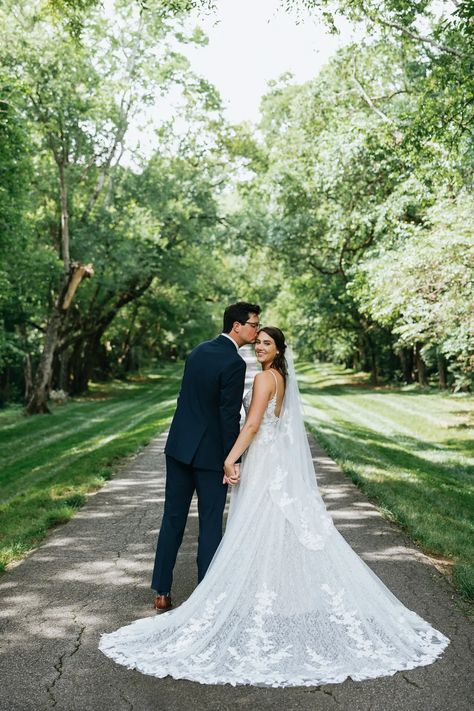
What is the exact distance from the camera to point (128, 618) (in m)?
4.64

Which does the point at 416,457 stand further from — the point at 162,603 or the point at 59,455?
the point at 162,603

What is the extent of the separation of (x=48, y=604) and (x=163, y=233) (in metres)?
27.3

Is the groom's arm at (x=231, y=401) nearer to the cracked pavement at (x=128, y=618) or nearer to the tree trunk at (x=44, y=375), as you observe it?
the cracked pavement at (x=128, y=618)

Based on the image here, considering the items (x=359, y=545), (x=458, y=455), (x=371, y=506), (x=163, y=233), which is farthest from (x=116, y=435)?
(x=163, y=233)

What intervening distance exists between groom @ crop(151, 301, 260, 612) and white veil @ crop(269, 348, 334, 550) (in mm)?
343

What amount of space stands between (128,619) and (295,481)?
1577 millimetres

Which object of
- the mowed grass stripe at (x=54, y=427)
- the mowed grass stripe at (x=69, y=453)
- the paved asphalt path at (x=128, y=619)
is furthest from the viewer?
the mowed grass stripe at (x=54, y=427)

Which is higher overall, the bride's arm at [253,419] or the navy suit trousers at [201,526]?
the bride's arm at [253,419]

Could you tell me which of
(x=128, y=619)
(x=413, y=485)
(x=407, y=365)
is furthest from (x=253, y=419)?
(x=407, y=365)

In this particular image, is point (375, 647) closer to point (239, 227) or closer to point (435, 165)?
point (435, 165)

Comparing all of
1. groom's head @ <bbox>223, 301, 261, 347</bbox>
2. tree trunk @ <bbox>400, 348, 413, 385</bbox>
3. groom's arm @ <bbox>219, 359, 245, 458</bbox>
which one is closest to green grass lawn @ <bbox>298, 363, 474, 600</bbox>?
groom's arm @ <bbox>219, 359, 245, 458</bbox>

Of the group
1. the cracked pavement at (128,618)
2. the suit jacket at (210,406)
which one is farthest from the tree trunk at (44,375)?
the suit jacket at (210,406)

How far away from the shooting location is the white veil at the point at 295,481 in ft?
15.3

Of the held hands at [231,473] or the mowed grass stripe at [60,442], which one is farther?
the mowed grass stripe at [60,442]
